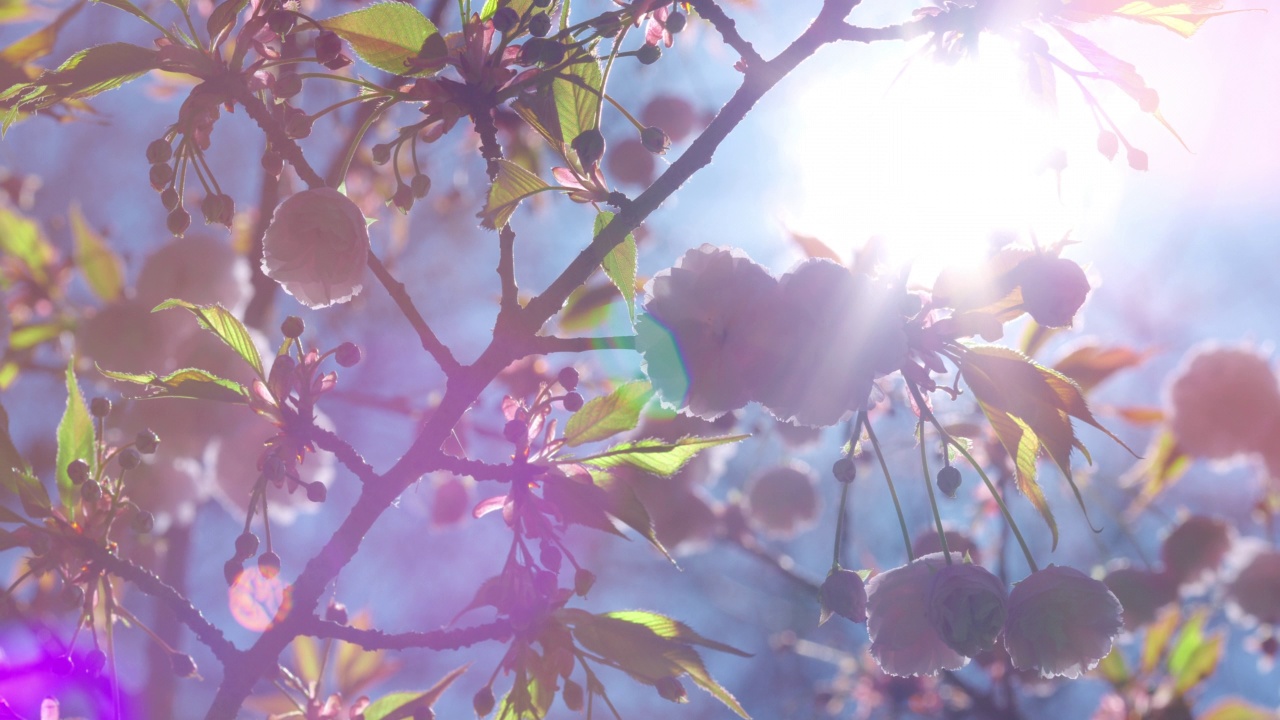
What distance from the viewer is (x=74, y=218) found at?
1.17 m

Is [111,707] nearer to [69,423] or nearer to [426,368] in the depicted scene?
[69,423]

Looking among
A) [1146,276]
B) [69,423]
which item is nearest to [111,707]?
[69,423]

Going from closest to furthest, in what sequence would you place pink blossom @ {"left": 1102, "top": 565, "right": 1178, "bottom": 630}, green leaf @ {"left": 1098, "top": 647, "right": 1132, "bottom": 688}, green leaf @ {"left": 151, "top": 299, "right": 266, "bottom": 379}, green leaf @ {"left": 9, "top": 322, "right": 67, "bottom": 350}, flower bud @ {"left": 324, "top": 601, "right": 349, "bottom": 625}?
Answer: green leaf @ {"left": 151, "top": 299, "right": 266, "bottom": 379}
flower bud @ {"left": 324, "top": 601, "right": 349, "bottom": 625}
green leaf @ {"left": 9, "top": 322, "right": 67, "bottom": 350}
pink blossom @ {"left": 1102, "top": 565, "right": 1178, "bottom": 630}
green leaf @ {"left": 1098, "top": 647, "right": 1132, "bottom": 688}

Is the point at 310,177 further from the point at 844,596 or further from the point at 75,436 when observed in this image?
the point at 844,596

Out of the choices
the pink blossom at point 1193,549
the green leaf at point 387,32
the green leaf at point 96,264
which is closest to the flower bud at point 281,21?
the green leaf at point 387,32

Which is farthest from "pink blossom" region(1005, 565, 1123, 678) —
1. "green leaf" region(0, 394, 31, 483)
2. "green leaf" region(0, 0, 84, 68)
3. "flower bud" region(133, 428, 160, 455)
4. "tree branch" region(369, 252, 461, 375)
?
"green leaf" region(0, 0, 84, 68)

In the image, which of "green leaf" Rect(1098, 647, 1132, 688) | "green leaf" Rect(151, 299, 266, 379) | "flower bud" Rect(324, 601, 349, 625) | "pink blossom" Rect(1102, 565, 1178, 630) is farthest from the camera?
"green leaf" Rect(1098, 647, 1132, 688)

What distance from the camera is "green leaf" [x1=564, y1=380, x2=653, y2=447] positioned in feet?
1.86

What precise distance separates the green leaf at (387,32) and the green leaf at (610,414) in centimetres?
24

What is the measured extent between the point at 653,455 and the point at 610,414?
0.14 ft

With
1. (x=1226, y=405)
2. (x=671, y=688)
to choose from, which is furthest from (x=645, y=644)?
(x=1226, y=405)

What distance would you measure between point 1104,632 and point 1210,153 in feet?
10.6

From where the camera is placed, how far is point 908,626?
1.65ft

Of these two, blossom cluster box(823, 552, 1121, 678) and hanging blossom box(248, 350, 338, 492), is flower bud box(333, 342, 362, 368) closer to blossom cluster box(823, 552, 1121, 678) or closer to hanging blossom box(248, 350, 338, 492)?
hanging blossom box(248, 350, 338, 492)
